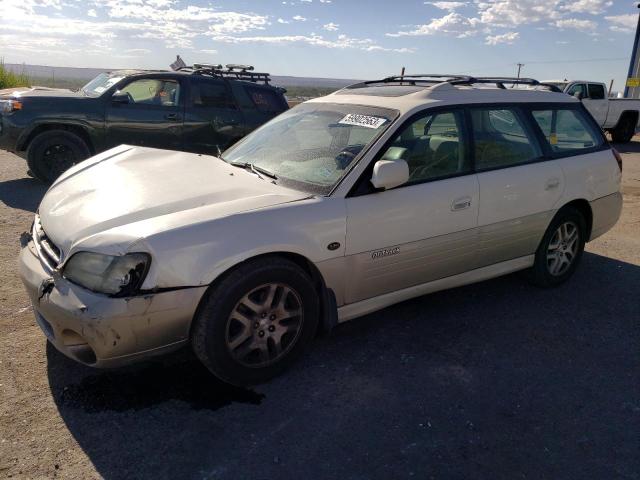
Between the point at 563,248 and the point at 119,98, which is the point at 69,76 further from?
the point at 563,248

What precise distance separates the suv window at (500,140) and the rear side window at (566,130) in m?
0.23

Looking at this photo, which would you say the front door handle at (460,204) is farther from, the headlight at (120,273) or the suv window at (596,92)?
the suv window at (596,92)

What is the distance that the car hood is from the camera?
9.64 feet

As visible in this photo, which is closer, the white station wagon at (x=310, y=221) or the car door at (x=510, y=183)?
the white station wagon at (x=310, y=221)

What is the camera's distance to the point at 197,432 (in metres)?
2.71

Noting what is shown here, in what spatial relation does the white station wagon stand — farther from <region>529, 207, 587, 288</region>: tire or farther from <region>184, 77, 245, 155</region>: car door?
<region>184, 77, 245, 155</region>: car door

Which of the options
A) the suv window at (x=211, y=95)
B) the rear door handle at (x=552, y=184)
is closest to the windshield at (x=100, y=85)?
the suv window at (x=211, y=95)

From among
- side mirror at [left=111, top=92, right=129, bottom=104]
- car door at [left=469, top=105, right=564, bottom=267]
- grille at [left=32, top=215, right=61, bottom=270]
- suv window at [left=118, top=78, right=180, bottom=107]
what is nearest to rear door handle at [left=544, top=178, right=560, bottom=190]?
car door at [left=469, top=105, right=564, bottom=267]

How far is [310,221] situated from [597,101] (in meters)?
16.4

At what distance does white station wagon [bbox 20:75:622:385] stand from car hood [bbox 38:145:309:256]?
0.02 metres

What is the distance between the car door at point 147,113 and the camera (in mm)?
7895

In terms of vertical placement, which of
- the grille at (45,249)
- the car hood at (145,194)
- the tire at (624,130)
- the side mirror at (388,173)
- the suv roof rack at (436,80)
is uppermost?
the suv roof rack at (436,80)

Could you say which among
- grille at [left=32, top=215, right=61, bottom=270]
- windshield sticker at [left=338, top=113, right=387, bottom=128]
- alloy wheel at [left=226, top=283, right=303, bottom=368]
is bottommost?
alloy wheel at [left=226, top=283, right=303, bottom=368]

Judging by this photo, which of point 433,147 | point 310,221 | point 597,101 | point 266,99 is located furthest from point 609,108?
point 310,221
